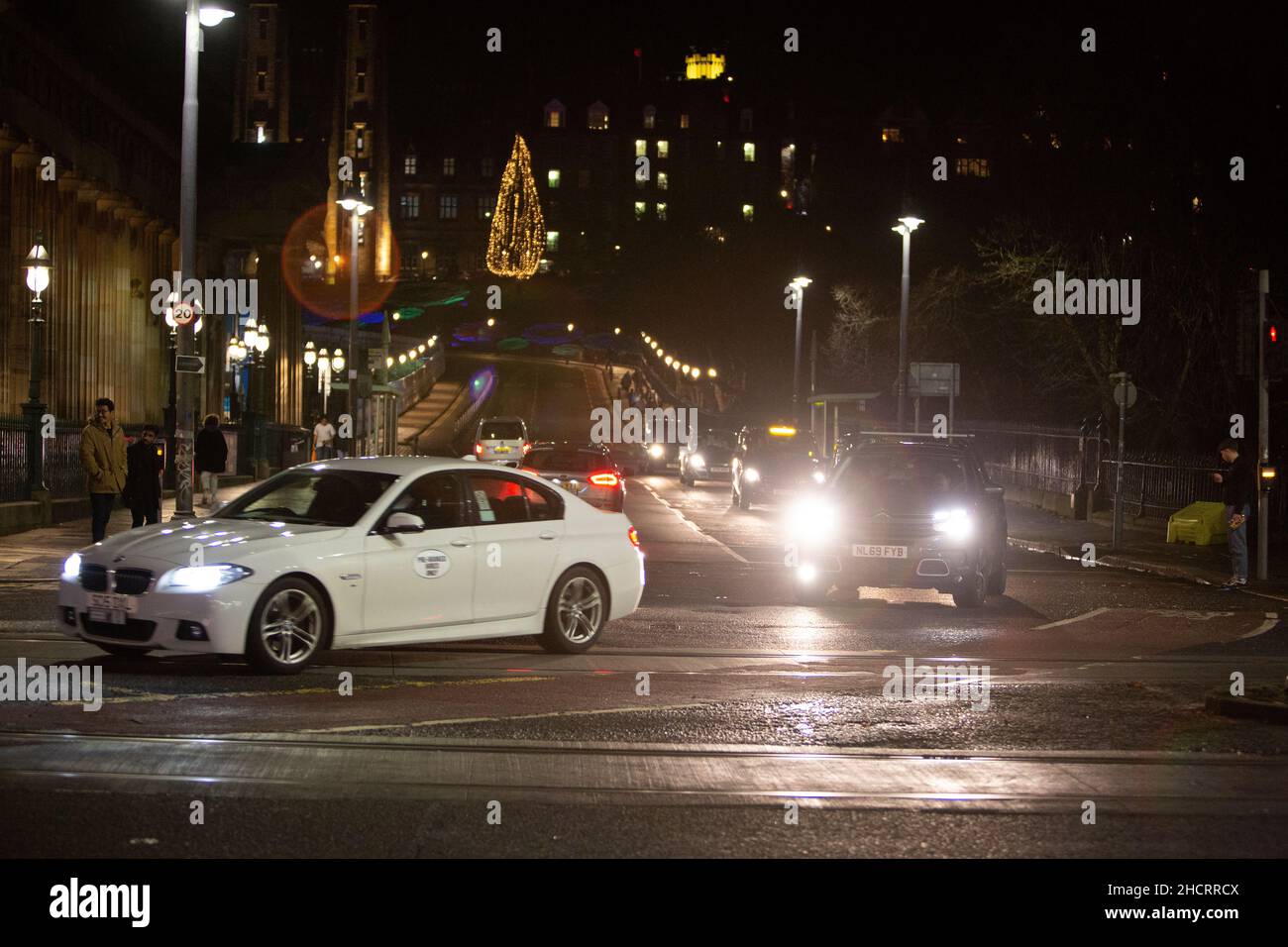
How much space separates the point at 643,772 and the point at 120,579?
14.0 ft

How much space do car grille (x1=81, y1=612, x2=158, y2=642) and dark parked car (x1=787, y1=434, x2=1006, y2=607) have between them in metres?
7.92

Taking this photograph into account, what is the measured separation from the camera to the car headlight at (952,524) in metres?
16.3

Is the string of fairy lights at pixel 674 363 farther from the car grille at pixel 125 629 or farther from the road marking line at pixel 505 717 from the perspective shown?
the road marking line at pixel 505 717

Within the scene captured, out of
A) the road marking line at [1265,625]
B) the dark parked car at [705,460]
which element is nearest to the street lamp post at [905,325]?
the dark parked car at [705,460]

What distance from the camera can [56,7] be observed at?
40500mm

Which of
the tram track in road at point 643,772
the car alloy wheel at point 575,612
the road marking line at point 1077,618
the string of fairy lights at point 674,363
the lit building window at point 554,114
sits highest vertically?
the lit building window at point 554,114

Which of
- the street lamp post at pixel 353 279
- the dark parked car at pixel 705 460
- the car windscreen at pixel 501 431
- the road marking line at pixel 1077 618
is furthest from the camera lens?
the car windscreen at pixel 501 431

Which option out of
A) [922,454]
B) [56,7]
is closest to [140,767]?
[922,454]

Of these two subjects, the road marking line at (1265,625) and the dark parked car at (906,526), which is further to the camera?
the dark parked car at (906,526)

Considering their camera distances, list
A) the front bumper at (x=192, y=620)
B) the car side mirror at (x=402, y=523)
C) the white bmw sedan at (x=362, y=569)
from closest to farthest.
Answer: the front bumper at (x=192, y=620) → the white bmw sedan at (x=362, y=569) → the car side mirror at (x=402, y=523)

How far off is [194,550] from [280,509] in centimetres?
127

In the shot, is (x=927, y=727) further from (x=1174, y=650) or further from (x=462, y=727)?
(x=1174, y=650)

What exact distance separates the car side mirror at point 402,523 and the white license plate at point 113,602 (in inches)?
69.3

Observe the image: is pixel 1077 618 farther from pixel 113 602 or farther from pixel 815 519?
pixel 113 602
